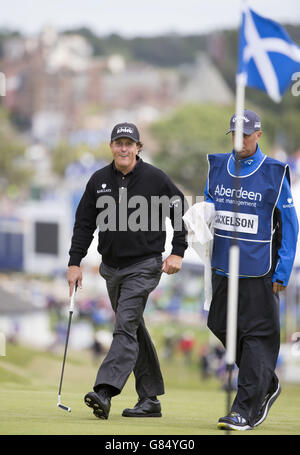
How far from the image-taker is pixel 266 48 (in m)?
10.7

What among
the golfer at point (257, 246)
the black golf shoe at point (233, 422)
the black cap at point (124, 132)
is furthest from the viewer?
the black cap at point (124, 132)

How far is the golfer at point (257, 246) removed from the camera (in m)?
6.29

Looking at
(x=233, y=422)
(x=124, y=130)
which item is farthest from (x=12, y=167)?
(x=233, y=422)

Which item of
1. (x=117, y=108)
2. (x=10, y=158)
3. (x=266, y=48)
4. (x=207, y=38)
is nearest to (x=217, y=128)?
(x=10, y=158)

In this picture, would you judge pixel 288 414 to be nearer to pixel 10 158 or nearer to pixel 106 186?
pixel 106 186

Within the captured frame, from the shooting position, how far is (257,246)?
250 inches

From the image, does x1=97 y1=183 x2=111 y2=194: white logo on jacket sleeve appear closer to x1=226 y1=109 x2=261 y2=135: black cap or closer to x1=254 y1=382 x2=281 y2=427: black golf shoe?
x1=226 y1=109 x2=261 y2=135: black cap

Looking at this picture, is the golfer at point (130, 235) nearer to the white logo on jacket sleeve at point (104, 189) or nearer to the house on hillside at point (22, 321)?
the white logo on jacket sleeve at point (104, 189)

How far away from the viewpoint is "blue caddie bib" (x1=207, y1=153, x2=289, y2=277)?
6289mm

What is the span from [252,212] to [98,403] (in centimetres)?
156

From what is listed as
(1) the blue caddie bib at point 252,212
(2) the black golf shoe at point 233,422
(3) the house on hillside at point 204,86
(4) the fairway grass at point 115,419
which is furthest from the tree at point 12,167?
(2) the black golf shoe at point 233,422

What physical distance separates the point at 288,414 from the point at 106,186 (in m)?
2.33

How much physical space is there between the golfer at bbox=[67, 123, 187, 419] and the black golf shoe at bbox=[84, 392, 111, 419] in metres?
0.20

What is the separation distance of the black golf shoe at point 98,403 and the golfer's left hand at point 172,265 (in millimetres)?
948
